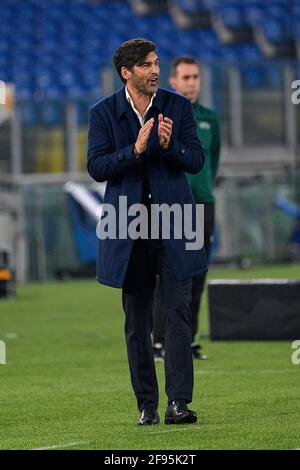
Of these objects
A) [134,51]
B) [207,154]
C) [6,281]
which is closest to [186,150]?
[134,51]

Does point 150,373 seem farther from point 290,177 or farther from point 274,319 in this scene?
point 290,177

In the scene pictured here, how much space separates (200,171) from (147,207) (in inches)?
126

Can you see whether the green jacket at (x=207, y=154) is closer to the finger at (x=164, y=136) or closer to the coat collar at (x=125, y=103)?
the coat collar at (x=125, y=103)

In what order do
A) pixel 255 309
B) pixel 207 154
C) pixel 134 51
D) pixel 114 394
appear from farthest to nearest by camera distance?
1. pixel 255 309
2. pixel 207 154
3. pixel 114 394
4. pixel 134 51

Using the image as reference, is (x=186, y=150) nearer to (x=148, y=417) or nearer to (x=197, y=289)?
(x=148, y=417)

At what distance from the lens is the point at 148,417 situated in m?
6.74

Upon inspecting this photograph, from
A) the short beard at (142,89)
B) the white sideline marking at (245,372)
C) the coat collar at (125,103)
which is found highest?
the short beard at (142,89)

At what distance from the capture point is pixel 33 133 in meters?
30.8

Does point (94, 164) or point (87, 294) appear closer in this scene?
point (94, 164)

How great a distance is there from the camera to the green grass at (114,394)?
6.19 metres

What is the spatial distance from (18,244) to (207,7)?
971 cm

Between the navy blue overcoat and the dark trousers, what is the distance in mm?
87

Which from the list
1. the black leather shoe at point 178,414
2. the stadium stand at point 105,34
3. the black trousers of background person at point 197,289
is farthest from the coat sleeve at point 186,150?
the stadium stand at point 105,34
